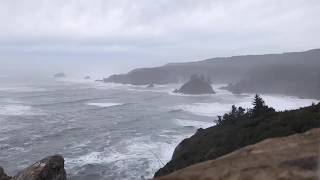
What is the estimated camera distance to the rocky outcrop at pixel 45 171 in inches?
589

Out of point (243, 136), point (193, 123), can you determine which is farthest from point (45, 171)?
point (193, 123)

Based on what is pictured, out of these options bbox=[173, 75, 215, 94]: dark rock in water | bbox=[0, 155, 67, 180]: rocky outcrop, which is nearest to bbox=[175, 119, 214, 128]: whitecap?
bbox=[0, 155, 67, 180]: rocky outcrop

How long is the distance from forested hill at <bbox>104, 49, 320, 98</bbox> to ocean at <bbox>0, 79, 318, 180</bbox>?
22878mm

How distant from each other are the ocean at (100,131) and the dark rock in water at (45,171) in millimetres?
12779

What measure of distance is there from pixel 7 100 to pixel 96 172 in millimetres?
55194

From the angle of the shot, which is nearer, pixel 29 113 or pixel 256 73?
pixel 29 113

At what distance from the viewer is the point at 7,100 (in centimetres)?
8012

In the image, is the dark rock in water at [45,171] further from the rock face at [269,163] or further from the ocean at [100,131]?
the ocean at [100,131]

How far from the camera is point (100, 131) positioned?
4766 cm

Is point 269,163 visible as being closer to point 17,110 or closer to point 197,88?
point 17,110

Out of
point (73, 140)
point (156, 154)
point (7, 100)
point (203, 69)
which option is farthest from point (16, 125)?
point (203, 69)

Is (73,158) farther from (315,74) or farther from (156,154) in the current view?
(315,74)

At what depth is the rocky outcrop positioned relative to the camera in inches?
589

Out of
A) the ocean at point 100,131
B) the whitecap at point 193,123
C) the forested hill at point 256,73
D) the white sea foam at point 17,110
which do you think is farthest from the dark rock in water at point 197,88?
the whitecap at point 193,123
